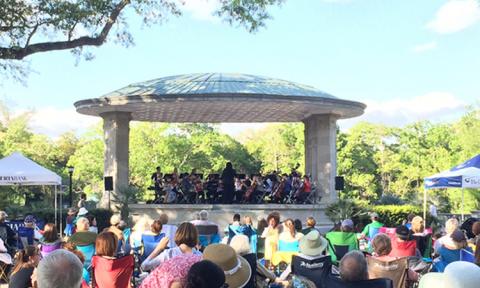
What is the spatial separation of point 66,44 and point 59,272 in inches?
630

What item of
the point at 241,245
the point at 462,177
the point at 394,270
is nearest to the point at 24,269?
the point at 241,245

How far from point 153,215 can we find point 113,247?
703 inches

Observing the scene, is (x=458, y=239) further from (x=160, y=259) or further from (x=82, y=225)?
(x=82, y=225)

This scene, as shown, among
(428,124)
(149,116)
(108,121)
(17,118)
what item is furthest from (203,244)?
(428,124)

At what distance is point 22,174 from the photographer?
1616 cm

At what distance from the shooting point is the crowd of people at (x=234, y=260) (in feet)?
9.87

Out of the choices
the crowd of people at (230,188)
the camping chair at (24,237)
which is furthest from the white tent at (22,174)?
the crowd of people at (230,188)

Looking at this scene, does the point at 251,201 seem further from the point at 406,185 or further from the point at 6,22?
the point at 406,185

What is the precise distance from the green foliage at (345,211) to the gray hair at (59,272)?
18657 millimetres

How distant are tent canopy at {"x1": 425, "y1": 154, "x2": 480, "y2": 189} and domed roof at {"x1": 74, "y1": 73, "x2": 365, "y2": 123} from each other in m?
6.65

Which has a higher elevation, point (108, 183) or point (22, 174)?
point (22, 174)

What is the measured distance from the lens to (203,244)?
32.0ft

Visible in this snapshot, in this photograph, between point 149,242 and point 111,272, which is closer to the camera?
point 111,272

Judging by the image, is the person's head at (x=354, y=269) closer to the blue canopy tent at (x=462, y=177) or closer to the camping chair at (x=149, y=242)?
the camping chair at (x=149, y=242)
